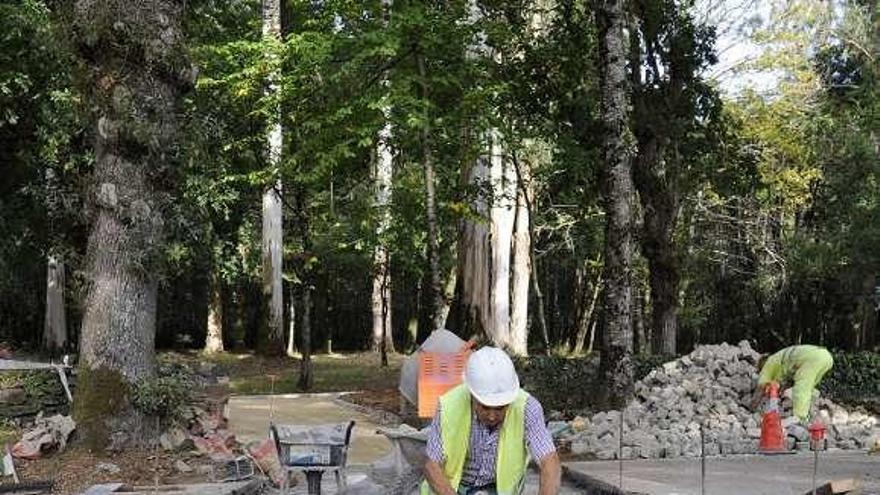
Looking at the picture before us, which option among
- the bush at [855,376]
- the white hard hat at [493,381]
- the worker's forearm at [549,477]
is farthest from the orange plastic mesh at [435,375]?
the white hard hat at [493,381]

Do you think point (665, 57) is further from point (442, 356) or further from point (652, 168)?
point (442, 356)

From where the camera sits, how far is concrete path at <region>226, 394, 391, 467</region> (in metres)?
12.3

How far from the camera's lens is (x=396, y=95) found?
14570mm

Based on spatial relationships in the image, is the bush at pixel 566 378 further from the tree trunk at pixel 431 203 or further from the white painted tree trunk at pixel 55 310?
the white painted tree trunk at pixel 55 310

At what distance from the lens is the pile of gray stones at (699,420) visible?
11.7m

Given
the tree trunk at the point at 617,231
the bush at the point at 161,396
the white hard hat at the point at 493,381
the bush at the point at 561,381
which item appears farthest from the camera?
the bush at the point at 561,381

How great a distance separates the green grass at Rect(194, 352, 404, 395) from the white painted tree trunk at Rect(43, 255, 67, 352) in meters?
3.99

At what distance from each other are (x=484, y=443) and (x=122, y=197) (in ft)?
23.8

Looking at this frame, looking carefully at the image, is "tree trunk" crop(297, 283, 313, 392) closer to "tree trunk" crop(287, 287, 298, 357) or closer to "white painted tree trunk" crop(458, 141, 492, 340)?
"white painted tree trunk" crop(458, 141, 492, 340)

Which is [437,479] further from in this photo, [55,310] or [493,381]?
[55,310]

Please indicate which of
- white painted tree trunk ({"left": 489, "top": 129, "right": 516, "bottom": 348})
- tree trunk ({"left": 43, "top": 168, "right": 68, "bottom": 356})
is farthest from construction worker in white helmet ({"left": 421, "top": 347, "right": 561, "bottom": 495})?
tree trunk ({"left": 43, "top": 168, "right": 68, "bottom": 356})

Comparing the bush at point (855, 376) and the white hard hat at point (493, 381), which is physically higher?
the white hard hat at point (493, 381)

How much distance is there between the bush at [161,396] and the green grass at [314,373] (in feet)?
30.2

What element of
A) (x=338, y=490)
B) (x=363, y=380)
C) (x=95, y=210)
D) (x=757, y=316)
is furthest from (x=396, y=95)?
(x=757, y=316)
